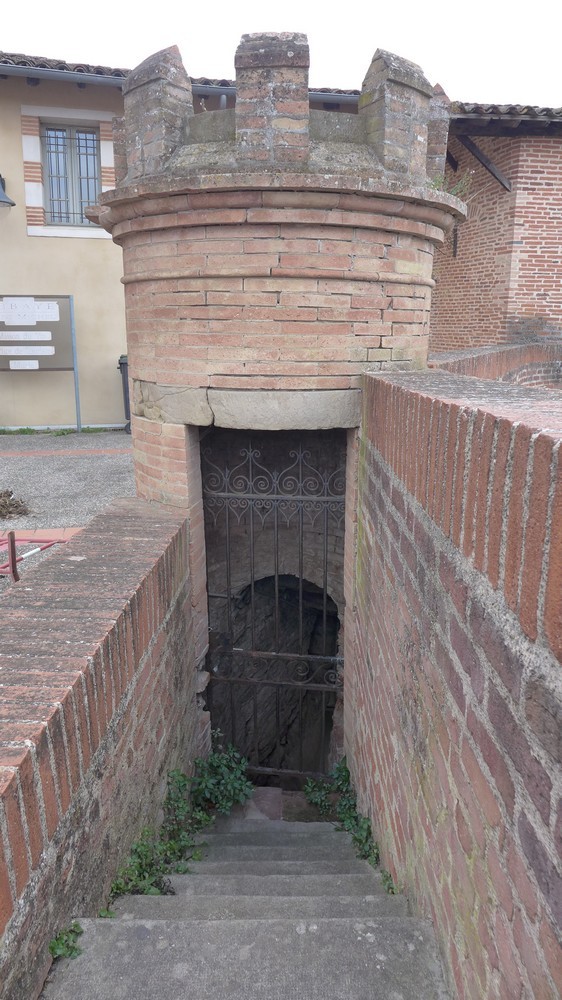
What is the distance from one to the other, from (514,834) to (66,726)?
3.93ft

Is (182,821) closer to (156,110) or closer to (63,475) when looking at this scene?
(156,110)

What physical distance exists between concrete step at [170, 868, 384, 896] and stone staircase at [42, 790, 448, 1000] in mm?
228

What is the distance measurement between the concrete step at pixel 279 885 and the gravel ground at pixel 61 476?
9.66 feet

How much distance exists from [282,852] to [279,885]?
703 mm

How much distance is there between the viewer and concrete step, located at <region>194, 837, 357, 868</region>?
3.19 metres

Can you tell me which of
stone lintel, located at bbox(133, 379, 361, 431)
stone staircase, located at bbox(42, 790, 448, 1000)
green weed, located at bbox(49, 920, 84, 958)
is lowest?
stone staircase, located at bbox(42, 790, 448, 1000)

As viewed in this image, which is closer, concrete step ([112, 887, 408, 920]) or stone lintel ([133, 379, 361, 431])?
concrete step ([112, 887, 408, 920])

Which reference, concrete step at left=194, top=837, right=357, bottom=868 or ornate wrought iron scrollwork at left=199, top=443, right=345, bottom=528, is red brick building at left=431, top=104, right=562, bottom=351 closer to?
ornate wrought iron scrollwork at left=199, top=443, right=345, bottom=528

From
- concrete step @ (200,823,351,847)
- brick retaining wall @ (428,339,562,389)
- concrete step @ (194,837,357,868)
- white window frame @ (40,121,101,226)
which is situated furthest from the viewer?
white window frame @ (40,121,101,226)

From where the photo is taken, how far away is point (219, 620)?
4.81m

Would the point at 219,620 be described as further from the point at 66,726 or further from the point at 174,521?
the point at 66,726

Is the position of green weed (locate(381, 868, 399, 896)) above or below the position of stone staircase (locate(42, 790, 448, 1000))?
below

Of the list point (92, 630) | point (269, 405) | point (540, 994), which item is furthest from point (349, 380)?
point (540, 994)

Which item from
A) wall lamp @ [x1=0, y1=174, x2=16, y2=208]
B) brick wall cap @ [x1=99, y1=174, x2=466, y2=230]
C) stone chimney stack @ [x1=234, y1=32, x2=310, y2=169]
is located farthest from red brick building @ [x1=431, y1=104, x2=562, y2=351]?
stone chimney stack @ [x1=234, y1=32, x2=310, y2=169]
